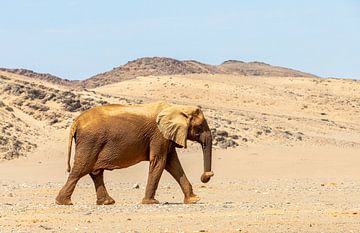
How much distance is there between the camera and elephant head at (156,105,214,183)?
20.2 meters

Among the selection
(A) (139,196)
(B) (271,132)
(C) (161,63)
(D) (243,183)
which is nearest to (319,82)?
(C) (161,63)

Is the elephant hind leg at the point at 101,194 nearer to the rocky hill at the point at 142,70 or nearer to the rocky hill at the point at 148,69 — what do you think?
the rocky hill at the point at 142,70

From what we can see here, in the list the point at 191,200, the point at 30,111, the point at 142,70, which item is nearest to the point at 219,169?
the point at 30,111

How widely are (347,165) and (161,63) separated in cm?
7182

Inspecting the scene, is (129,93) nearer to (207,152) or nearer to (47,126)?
(47,126)

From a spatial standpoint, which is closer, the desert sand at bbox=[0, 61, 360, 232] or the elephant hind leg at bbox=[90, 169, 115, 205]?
the desert sand at bbox=[0, 61, 360, 232]

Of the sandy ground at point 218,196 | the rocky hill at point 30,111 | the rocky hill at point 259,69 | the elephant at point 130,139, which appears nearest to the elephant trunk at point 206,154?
the elephant at point 130,139

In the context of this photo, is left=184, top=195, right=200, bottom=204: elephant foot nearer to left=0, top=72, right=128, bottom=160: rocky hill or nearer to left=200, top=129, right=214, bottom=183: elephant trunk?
left=200, top=129, right=214, bottom=183: elephant trunk

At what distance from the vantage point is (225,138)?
40.2 m

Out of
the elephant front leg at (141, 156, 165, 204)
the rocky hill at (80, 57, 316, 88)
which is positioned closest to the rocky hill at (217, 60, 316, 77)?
the rocky hill at (80, 57, 316, 88)

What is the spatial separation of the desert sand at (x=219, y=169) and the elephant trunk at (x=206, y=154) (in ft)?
1.90

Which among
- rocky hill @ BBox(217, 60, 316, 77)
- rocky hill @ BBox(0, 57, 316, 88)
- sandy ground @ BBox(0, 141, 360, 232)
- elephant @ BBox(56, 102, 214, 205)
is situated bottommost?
sandy ground @ BBox(0, 141, 360, 232)

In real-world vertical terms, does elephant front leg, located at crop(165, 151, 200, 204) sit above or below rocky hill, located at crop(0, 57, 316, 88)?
below

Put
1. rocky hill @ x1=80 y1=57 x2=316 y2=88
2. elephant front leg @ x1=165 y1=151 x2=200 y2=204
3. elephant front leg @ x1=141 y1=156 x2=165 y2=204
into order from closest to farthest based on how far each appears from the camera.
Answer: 1. elephant front leg @ x1=141 y1=156 x2=165 y2=204
2. elephant front leg @ x1=165 y1=151 x2=200 y2=204
3. rocky hill @ x1=80 y1=57 x2=316 y2=88
